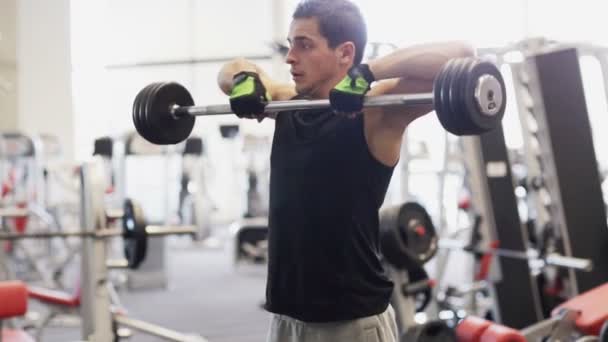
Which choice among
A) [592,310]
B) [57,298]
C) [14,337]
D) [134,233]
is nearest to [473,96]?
[134,233]

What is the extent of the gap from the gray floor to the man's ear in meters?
3.06

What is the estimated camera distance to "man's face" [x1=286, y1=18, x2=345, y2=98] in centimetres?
145

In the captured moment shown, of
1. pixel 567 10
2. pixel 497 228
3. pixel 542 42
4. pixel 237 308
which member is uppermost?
pixel 567 10

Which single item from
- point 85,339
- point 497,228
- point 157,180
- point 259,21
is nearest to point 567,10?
point 259,21

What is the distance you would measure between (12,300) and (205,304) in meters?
3.44

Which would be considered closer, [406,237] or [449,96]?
[449,96]

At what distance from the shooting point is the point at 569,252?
12.2 ft

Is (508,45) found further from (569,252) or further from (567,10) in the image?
(567,10)

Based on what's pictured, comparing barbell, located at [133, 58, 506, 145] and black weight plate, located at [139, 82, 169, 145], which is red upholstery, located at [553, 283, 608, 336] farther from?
black weight plate, located at [139, 82, 169, 145]

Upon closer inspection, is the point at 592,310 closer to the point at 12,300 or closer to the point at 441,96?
the point at 441,96

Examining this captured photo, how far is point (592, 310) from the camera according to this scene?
9.23ft

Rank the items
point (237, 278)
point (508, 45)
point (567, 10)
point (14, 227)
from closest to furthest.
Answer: point (508, 45), point (14, 227), point (237, 278), point (567, 10)

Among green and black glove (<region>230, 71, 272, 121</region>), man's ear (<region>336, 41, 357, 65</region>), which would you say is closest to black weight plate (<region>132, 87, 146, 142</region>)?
green and black glove (<region>230, 71, 272, 121</region>)

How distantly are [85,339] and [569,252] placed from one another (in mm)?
2463
